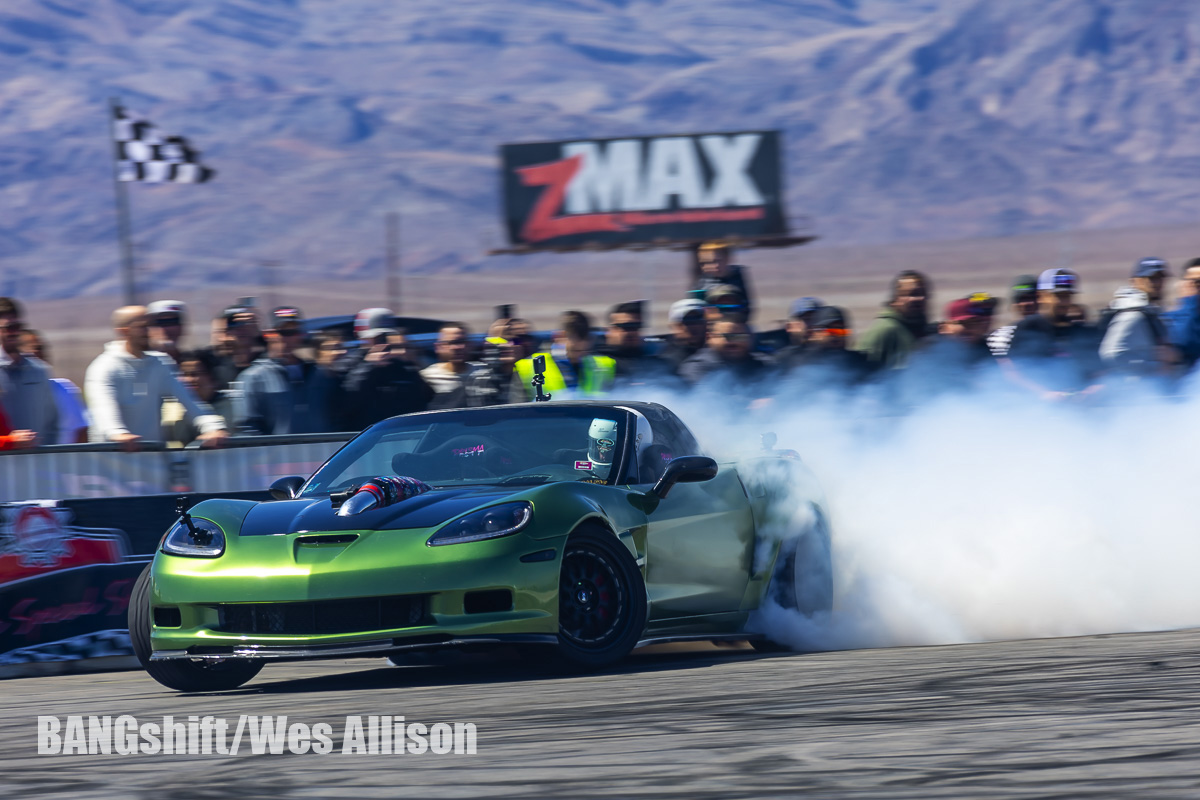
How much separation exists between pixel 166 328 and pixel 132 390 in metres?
0.76

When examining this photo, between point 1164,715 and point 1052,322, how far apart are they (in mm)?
5615

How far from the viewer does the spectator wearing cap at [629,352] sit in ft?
34.7

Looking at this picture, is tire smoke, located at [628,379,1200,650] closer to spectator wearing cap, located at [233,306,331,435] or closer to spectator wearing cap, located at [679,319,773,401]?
spectator wearing cap, located at [679,319,773,401]

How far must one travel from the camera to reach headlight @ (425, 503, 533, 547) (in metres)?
6.90

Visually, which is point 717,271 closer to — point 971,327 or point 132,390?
point 971,327

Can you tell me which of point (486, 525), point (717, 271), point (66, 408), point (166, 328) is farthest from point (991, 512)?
point (66, 408)

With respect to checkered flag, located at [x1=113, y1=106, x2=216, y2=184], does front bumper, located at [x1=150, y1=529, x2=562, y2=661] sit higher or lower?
lower

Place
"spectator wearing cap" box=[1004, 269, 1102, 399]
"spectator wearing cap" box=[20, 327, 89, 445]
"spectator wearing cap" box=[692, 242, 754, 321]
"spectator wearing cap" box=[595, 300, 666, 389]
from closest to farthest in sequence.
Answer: "spectator wearing cap" box=[20, 327, 89, 445] → "spectator wearing cap" box=[1004, 269, 1102, 399] → "spectator wearing cap" box=[595, 300, 666, 389] → "spectator wearing cap" box=[692, 242, 754, 321]

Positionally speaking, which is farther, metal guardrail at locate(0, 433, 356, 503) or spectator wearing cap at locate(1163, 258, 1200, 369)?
spectator wearing cap at locate(1163, 258, 1200, 369)

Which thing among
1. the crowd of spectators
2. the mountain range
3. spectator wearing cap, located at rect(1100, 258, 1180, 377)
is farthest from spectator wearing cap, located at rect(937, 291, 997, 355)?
the mountain range

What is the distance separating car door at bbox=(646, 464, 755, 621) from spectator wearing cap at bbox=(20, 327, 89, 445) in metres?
4.04

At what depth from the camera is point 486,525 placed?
696cm

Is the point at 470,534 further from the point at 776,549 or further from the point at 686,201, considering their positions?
the point at 686,201

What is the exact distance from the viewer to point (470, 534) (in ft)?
22.7
